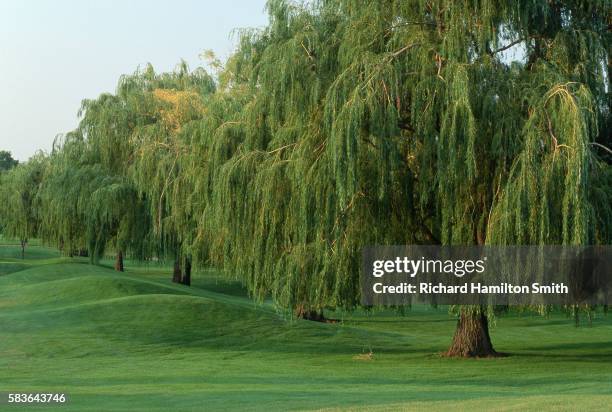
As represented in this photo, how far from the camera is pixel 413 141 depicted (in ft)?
53.1

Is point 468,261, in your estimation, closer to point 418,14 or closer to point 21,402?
point 418,14

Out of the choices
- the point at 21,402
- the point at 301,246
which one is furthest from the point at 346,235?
the point at 21,402

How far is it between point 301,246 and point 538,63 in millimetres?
5490

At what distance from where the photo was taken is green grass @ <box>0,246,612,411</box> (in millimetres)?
12461

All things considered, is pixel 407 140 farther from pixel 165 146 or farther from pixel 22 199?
pixel 22 199

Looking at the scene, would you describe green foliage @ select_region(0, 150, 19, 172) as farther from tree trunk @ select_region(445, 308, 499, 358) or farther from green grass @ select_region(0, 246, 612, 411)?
tree trunk @ select_region(445, 308, 499, 358)

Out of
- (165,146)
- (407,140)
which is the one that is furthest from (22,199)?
(407,140)

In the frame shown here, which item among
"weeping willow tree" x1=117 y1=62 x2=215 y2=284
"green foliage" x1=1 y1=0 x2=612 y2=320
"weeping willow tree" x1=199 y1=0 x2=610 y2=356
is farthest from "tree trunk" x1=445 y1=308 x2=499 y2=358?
"weeping willow tree" x1=117 y1=62 x2=215 y2=284

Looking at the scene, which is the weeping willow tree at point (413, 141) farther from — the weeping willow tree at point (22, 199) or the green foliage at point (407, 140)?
the weeping willow tree at point (22, 199)

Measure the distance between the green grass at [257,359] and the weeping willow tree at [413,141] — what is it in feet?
5.45

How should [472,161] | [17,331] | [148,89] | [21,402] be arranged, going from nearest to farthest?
[21,402], [472,161], [17,331], [148,89]

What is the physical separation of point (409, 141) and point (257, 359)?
22.9 ft

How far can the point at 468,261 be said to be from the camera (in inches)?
624

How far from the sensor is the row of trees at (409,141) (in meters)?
14.6
